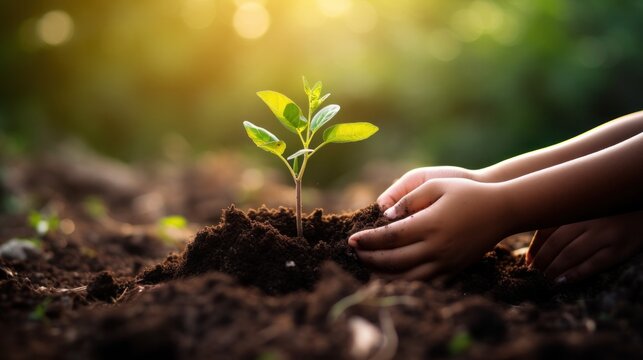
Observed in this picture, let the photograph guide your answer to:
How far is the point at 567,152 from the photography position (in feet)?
7.67

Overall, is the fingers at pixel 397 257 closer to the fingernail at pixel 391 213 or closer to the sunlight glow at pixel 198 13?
the fingernail at pixel 391 213

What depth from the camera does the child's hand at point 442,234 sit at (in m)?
1.89

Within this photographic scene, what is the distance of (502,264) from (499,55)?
6.40m

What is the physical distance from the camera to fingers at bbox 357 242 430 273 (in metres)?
1.91

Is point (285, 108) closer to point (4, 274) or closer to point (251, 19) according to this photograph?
point (4, 274)

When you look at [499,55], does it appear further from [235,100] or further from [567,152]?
[567,152]

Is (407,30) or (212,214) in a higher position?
(407,30)

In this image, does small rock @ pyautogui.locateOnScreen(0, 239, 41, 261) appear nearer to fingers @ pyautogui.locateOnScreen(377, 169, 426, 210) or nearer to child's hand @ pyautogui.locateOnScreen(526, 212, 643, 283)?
fingers @ pyautogui.locateOnScreen(377, 169, 426, 210)

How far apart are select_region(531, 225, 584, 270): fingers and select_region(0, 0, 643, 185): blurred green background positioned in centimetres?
530

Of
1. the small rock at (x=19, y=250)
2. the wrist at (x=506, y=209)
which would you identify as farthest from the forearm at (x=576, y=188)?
the small rock at (x=19, y=250)

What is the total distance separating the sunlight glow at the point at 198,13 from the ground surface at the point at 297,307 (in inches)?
229

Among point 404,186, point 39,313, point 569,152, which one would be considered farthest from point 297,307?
point 569,152

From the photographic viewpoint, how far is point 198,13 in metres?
8.08

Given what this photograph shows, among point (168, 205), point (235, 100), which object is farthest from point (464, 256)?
point (235, 100)
